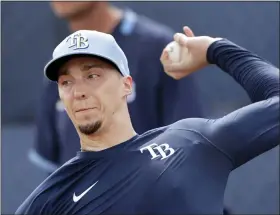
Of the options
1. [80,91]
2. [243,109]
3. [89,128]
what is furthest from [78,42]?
[243,109]

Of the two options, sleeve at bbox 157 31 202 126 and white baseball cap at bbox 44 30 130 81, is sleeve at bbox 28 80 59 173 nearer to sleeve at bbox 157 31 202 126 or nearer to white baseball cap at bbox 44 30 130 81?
sleeve at bbox 157 31 202 126

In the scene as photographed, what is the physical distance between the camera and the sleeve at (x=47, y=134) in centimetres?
461

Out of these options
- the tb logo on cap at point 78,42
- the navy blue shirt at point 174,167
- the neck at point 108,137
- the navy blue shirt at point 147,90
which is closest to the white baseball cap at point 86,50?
the tb logo on cap at point 78,42

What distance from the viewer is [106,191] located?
2828 mm

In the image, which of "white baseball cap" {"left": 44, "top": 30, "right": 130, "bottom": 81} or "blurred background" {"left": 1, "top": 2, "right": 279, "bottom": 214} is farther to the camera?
"blurred background" {"left": 1, "top": 2, "right": 279, "bottom": 214}

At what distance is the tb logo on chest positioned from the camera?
2.89m

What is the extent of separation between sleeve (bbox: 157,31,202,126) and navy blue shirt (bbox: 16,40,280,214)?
1430mm

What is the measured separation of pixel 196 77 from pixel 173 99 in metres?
0.89

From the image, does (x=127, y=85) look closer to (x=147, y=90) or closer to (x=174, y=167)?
(x=174, y=167)

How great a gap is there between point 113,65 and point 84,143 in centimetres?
26

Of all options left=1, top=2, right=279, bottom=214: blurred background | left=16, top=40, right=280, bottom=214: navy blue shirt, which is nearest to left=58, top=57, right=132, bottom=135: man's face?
left=16, top=40, right=280, bottom=214: navy blue shirt

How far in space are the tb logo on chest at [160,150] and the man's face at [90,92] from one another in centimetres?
15

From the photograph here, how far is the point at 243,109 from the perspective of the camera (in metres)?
2.89

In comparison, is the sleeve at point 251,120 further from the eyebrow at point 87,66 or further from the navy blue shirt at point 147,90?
the navy blue shirt at point 147,90
